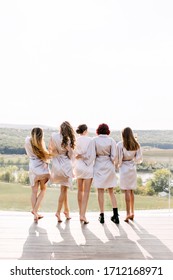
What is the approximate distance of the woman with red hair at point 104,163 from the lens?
5641mm

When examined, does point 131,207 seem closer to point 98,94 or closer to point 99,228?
point 99,228

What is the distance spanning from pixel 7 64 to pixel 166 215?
18786 millimetres

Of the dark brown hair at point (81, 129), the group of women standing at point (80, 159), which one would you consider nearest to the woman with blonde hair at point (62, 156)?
the group of women standing at point (80, 159)

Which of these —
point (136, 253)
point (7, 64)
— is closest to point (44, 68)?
point (7, 64)

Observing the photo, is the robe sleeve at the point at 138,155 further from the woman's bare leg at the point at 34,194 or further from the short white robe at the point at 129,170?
the woman's bare leg at the point at 34,194

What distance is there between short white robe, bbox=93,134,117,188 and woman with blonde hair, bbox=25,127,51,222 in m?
0.59

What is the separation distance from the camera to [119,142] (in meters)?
5.78

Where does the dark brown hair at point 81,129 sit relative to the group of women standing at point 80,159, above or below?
above

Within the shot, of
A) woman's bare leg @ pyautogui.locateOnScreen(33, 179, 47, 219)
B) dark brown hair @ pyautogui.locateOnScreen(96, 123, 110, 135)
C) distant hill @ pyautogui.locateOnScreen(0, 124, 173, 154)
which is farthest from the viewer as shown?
distant hill @ pyautogui.locateOnScreen(0, 124, 173, 154)

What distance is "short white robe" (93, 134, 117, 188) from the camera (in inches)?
222

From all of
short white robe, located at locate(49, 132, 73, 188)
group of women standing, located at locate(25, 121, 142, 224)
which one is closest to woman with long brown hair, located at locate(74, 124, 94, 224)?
group of women standing, located at locate(25, 121, 142, 224)

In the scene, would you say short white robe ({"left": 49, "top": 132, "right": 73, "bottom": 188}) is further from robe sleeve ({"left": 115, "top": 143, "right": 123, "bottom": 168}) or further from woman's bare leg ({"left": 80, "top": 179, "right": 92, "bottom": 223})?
robe sleeve ({"left": 115, "top": 143, "right": 123, "bottom": 168})

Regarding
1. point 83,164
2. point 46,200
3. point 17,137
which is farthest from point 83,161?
point 17,137

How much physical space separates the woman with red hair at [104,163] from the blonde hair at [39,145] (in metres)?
0.60
